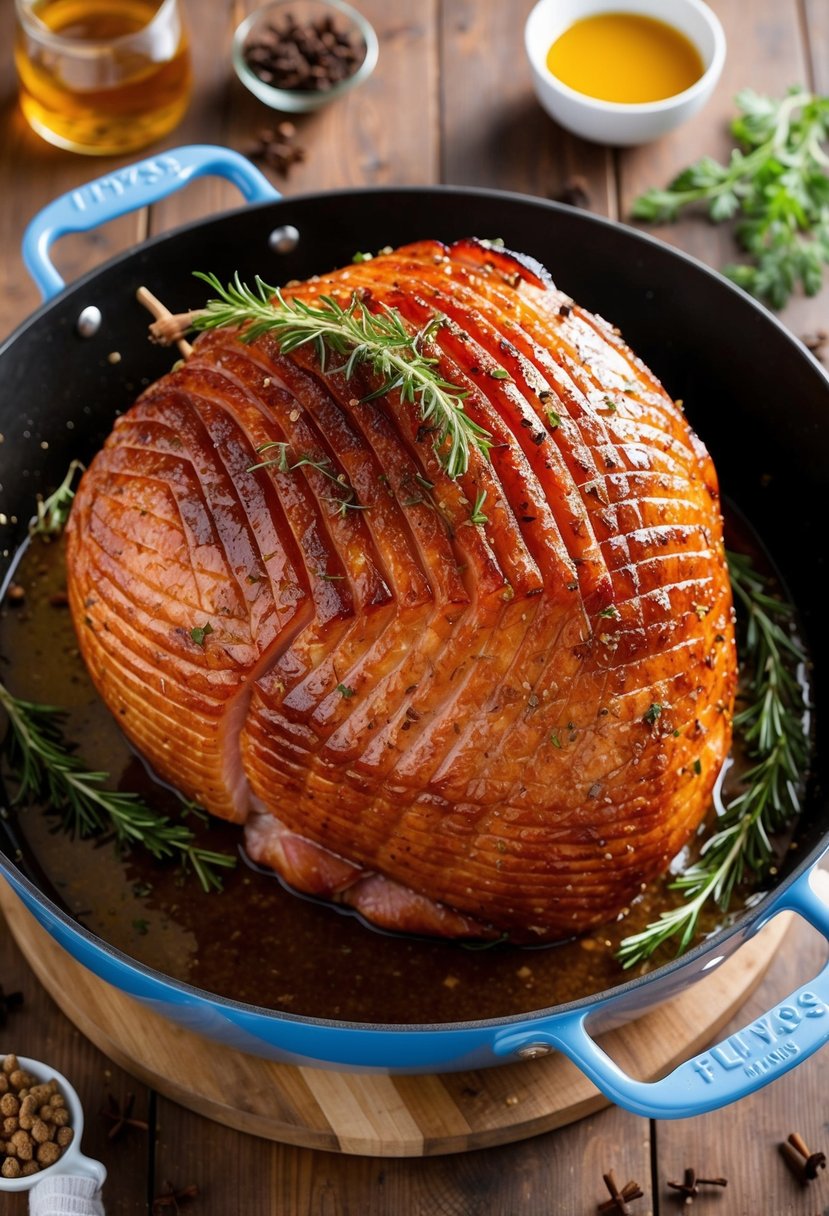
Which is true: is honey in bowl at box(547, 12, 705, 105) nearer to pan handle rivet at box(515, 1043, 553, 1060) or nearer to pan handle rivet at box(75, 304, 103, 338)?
pan handle rivet at box(75, 304, 103, 338)

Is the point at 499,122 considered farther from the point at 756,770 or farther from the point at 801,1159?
the point at 801,1159

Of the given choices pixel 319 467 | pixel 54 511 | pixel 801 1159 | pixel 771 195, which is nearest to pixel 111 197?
pixel 54 511

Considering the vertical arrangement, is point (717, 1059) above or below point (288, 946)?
above

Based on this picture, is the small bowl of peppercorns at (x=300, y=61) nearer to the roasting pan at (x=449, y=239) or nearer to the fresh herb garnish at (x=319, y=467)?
the roasting pan at (x=449, y=239)

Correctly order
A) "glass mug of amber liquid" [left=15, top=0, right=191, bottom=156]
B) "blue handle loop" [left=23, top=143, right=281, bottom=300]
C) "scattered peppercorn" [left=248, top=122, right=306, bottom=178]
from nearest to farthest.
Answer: "blue handle loop" [left=23, top=143, right=281, bottom=300], "glass mug of amber liquid" [left=15, top=0, right=191, bottom=156], "scattered peppercorn" [left=248, top=122, right=306, bottom=178]

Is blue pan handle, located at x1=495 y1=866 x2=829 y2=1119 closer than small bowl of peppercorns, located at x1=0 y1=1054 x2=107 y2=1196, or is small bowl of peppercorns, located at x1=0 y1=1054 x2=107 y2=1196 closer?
blue pan handle, located at x1=495 y1=866 x2=829 y2=1119


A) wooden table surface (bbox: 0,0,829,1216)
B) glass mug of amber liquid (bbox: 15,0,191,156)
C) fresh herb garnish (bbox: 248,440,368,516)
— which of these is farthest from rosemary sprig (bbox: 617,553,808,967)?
glass mug of amber liquid (bbox: 15,0,191,156)

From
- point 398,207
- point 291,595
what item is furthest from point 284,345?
point 398,207
